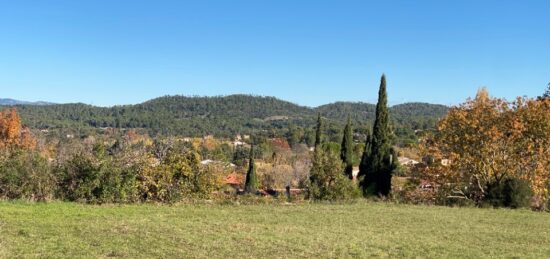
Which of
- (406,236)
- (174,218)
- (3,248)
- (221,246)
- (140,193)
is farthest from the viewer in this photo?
(140,193)

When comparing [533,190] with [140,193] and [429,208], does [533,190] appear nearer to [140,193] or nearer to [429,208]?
[429,208]

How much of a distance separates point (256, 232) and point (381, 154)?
2795 centimetres

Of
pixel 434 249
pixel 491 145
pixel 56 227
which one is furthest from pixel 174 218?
pixel 491 145

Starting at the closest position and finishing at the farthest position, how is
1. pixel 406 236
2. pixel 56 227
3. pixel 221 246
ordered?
1. pixel 221 246
2. pixel 56 227
3. pixel 406 236

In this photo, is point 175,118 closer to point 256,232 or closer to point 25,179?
point 25,179

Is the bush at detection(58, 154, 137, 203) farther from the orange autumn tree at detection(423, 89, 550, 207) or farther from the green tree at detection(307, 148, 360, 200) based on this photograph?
A: the orange autumn tree at detection(423, 89, 550, 207)

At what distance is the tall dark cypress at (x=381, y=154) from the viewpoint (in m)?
36.3

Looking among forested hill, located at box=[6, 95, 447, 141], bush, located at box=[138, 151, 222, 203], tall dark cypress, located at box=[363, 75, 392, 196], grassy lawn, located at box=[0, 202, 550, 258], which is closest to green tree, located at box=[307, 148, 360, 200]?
grassy lawn, located at box=[0, 202, 550, 258]

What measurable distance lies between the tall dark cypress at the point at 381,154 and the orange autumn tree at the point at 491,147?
12630 millimetres

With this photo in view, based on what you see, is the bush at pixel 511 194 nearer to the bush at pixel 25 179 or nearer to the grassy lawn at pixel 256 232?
the grassy lawn at pixel 256 232

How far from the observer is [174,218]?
14070mm

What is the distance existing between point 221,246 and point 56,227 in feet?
13.4

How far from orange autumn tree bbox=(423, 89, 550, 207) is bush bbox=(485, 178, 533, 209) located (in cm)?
72

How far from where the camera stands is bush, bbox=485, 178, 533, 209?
21234mm
